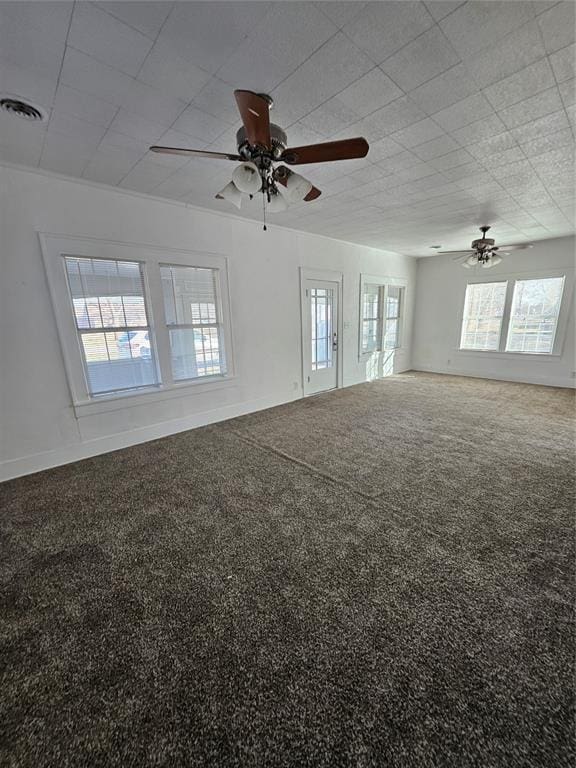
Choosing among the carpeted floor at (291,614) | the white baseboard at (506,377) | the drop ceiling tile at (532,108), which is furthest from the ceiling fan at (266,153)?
the white baseboard at (506,377)

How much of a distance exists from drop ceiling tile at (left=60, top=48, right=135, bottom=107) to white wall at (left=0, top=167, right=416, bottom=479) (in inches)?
57.7

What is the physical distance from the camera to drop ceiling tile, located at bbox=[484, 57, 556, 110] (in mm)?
1593

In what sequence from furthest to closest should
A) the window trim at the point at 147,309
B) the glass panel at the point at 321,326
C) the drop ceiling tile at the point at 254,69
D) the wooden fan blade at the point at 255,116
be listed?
the glass panel at the point at 321,326 < the window trim at the point at 147,309 < the drop ceiling tile at the point at 254,69 < the wooden fan blade at the point at 255,116

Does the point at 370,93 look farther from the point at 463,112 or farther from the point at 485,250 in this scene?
the point at 485,250

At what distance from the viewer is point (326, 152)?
67.2 inches

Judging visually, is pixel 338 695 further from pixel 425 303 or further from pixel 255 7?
pixel 425 303

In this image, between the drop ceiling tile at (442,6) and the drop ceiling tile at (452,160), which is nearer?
the drop ceiling tile at (442,6)

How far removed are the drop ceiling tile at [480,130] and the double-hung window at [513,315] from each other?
476 centimetres

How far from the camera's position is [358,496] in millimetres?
2398

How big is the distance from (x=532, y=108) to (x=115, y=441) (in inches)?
179

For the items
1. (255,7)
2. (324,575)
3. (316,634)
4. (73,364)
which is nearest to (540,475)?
(324,575)

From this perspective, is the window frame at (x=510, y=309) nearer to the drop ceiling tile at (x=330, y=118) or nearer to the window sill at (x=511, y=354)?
the window sill at (x=511, y=354)

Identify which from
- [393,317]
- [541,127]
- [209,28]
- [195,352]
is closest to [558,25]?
[541,127]

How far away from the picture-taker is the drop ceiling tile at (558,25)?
1279 mm
